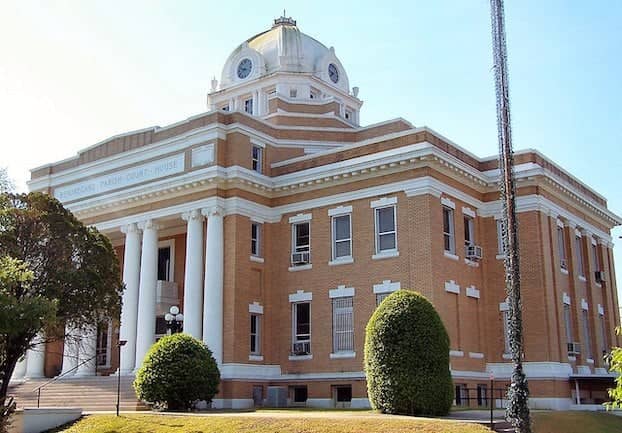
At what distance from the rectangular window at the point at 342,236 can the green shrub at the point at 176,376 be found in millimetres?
8184

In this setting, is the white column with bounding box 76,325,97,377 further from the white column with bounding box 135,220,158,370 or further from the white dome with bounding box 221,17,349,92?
the white dome with bounding box 221,17,349,92

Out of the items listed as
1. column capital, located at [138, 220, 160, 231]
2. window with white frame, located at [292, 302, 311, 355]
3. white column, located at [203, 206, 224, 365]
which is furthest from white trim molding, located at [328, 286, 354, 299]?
column capital, located at [138, 220, 160, 231]

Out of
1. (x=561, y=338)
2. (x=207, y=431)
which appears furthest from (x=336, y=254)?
(x=207, y=431)

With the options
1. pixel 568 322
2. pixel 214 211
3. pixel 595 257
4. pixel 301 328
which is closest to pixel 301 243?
pixel 301 328

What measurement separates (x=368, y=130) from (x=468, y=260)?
9511 mm

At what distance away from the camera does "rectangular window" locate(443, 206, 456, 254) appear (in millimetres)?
32406

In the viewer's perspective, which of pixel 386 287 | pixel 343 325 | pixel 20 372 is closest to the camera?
pixel 386 287

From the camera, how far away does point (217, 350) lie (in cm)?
3219

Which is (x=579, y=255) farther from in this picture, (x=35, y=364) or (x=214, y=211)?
(x=35, y=364)

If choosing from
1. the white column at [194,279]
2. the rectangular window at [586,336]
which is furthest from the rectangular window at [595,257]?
the white column at [194,279]

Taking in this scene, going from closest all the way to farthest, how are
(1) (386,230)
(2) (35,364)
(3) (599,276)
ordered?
(1) (386,230), (2) (35,364), (3) (599,276)

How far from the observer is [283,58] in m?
48.8

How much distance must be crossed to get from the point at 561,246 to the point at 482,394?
826cm

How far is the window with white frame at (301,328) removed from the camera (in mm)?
33438
